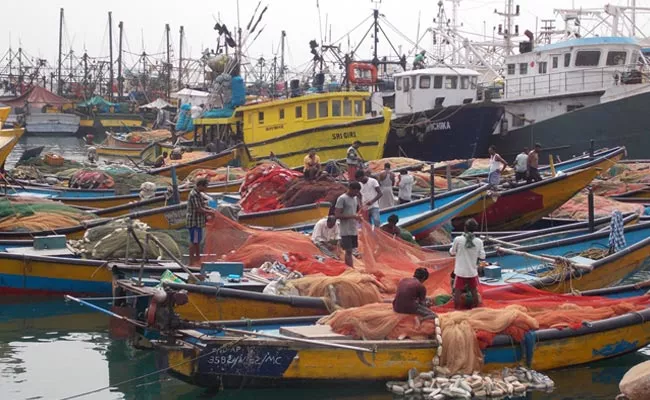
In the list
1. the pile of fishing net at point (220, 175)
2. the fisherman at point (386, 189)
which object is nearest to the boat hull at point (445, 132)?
the pile of fishing net at point (220, 175)

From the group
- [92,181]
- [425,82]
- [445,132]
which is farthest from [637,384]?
[425,82]

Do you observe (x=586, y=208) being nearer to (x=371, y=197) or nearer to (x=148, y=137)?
(x=371, y=197)

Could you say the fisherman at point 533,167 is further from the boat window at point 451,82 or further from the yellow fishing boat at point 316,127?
the boat window at point 451,82

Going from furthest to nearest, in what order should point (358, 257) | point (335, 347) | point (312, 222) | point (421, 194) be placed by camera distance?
point (421, 194) → point (312, 222) → point (358, 257) → point (335, 347)

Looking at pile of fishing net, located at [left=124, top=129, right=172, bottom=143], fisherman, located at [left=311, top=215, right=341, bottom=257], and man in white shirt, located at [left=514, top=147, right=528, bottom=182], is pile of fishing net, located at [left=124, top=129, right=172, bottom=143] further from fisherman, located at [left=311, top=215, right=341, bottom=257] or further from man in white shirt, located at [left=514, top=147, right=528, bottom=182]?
fisherman, located at [left=311, top=215, right=341, bottom=257]

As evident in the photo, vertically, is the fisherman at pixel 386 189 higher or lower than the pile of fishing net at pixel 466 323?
higher

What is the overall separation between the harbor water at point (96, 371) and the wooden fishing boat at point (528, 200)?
8.36 metres

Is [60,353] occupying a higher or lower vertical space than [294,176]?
lower

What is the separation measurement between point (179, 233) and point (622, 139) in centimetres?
1854

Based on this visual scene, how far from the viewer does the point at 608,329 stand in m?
11.4

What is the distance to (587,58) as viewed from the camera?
33.5m

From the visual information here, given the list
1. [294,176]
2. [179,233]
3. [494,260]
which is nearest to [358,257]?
[494,260]

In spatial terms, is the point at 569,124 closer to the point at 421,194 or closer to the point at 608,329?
the point at 421,194

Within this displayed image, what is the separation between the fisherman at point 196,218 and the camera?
14648mm
